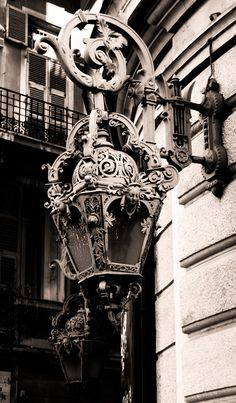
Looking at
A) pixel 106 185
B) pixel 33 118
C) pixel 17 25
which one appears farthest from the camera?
pixel 17 25

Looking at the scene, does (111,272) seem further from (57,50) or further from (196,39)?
(196,39)

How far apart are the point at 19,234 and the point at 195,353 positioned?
13.0m

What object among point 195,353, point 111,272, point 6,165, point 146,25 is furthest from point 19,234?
point 111,272

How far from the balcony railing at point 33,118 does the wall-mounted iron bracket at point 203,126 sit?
12302 millimetres

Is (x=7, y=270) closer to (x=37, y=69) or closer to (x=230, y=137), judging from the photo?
(x=37, y=69)

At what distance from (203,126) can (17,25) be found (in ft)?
47.7

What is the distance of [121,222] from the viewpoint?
465 centimetres

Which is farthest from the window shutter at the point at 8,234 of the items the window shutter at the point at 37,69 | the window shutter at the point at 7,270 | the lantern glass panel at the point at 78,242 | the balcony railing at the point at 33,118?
the lantern glass panel at the point at 78,242

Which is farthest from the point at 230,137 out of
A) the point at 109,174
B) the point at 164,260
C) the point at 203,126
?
the point at 164,260

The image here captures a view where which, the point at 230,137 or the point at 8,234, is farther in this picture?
the point at 8,234

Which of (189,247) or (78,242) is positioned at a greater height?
(189,247)

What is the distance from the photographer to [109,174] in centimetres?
463

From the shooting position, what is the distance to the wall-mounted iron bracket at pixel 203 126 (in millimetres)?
5336

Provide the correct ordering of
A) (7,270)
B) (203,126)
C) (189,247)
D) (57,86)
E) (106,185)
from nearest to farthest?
(106,185) → (203,126) → (189,247) → (7,270) → (57,86)
